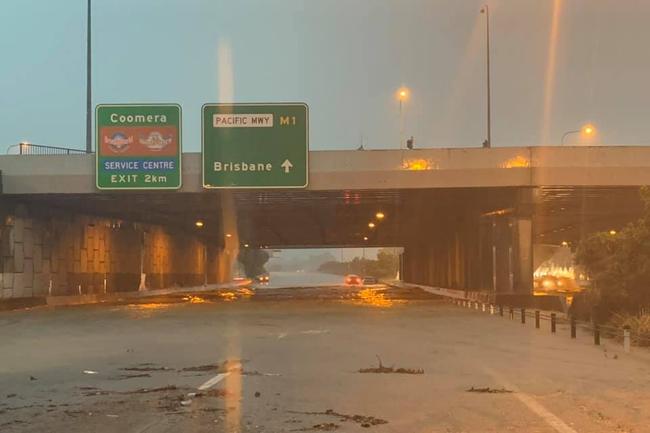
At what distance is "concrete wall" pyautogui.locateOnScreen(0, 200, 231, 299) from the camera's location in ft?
128

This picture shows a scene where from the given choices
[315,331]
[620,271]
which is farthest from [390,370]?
[620,271]

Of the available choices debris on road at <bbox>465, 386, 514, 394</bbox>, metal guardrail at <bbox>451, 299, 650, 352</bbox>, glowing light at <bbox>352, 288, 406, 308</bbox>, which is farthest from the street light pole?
debris on road at <bbox>465, 386, 514, 394</bbox>

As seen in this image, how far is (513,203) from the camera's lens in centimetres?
3956

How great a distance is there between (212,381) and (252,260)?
5487 inches

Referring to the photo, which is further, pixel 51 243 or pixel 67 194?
pixel 51 243

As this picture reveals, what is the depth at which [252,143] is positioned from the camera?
34750 mm

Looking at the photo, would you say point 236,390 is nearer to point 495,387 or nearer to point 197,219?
point 495,387

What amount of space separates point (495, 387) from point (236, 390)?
13.4ft

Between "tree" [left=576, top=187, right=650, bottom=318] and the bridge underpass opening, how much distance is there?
1372 centimetres

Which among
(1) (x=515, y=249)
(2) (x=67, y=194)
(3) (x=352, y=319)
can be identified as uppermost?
A: (2) (x=67, y=194)

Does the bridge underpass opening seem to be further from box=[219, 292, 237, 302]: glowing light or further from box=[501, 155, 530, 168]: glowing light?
box=[219, 292, 237, 302]: glowing light

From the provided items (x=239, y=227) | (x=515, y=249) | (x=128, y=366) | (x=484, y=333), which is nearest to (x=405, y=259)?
(x=239, y=227)

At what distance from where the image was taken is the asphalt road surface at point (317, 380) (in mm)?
9594

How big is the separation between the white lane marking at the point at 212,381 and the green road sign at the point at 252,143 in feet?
70.0
